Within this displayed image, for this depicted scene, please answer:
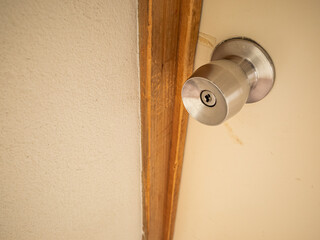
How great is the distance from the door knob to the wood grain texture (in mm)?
85

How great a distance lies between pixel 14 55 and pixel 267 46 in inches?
16.6

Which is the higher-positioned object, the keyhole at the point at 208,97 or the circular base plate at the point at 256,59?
the circular base plate at the point at 256,59

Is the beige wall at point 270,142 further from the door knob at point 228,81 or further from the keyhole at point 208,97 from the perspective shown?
the keyhole at point 208,97

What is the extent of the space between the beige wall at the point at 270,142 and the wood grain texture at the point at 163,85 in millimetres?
40

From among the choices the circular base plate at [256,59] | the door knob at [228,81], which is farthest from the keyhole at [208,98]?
the circular base plate at [256,59]

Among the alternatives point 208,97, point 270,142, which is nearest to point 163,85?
point 208,97

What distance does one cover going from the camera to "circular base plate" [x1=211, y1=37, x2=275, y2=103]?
15.6 inches

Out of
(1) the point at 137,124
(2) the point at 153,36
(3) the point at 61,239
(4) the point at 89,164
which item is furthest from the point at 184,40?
(3) the point at 61,239

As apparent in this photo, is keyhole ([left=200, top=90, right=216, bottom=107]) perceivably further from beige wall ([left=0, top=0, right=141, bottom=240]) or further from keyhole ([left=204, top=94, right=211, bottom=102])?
beige wall ([left=0, top=0, right=141, bottom=240])

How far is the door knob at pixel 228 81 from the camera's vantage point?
1.11 feet

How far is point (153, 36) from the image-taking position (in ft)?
1.41

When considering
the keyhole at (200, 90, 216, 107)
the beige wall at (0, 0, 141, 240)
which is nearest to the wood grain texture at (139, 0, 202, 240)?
the beige wall at (0, 0, 141, 240)

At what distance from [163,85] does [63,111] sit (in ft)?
0.73

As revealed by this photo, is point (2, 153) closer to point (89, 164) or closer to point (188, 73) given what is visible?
point (89, 164)
